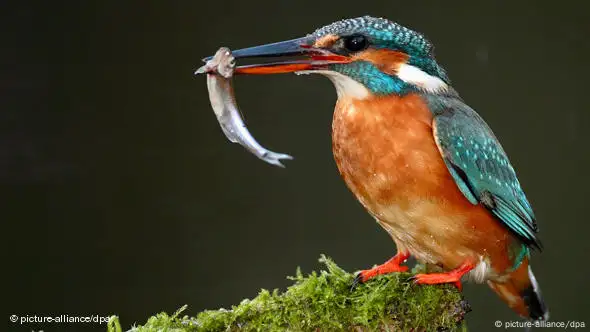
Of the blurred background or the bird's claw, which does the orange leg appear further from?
the blurred background

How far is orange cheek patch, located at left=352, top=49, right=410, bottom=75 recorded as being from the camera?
7.86 ft

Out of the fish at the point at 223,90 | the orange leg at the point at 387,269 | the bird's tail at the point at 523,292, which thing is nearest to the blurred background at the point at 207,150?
the bird's tail at the point at 523,292

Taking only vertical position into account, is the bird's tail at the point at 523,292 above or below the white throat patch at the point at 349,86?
below

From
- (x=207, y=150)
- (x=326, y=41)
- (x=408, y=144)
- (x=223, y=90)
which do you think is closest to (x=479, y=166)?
(x=408, y=144)

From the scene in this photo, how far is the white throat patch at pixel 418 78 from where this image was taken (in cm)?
245

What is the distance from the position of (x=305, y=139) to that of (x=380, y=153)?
2.68 metres

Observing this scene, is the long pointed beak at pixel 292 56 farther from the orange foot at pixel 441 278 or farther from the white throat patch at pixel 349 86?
the orange foot at pixel 441 278

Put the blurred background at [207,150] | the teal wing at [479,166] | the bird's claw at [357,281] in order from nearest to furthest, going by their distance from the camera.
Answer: the bird's claw at [357,281] → the teal wing at [479,166] → the blurred background at [207,150]

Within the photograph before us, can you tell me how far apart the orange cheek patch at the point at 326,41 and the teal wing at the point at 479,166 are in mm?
371

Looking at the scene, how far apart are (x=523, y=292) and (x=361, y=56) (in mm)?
1092

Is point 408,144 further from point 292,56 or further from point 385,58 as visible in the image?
point 292,56

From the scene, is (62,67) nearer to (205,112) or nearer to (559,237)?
(205,112)

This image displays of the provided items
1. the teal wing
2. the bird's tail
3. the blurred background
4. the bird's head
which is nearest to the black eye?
the bird's head

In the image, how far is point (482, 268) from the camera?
258 centimetres
